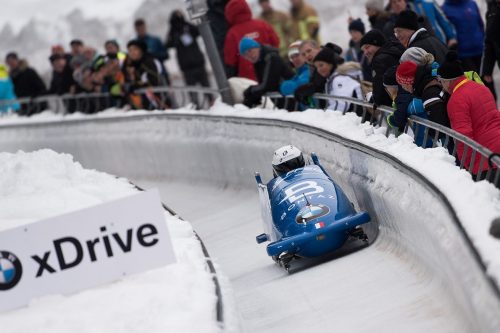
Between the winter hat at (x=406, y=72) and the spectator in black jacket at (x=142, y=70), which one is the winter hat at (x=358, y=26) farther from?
the spectator in black jacket at (x=142, y=70)

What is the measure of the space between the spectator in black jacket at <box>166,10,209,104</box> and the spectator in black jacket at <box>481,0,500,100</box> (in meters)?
6.53

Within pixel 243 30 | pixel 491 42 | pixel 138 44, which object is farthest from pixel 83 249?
pixel 138 44

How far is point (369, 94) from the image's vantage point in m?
10.4

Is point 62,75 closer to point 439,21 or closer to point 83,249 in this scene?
point 439,21

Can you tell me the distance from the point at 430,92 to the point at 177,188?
7.17m

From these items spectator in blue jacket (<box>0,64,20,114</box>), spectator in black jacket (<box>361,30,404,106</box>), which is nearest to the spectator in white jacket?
spectator in black jacket (<box>361,30,404,106</box>)

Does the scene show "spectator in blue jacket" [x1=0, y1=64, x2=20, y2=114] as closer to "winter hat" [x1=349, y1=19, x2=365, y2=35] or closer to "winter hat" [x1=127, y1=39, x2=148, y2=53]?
"winter hat" [x1=127, y1=39, x2=148, y2=53]

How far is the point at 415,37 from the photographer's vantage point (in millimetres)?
9430

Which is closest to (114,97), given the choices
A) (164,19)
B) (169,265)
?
(164,19)

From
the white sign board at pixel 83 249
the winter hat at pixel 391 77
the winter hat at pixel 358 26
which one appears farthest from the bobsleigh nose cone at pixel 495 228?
the winter hat at pixel 358 26

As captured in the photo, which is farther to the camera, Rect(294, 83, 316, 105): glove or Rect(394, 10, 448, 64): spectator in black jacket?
Rect(294, 83, 316, 105): glove

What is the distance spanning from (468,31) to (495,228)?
23.7 feet

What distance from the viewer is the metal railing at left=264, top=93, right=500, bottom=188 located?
6891 millimetres

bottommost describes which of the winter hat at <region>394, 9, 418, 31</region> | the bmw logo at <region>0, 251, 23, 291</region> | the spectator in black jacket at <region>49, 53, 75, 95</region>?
the spectator in black jacket at <region>49, 53, 75, 95</region>
